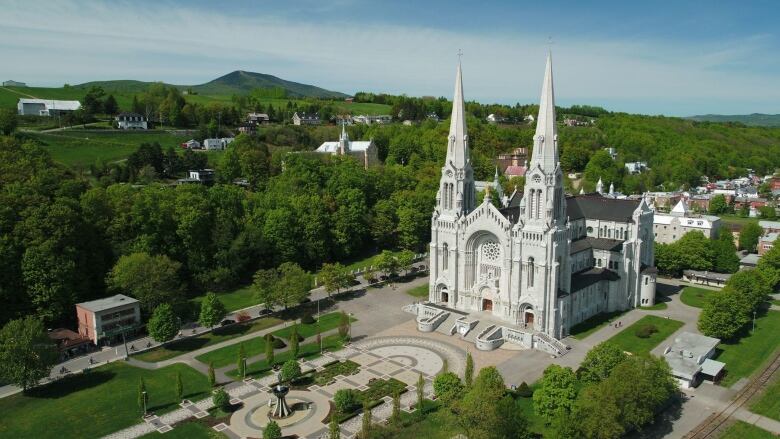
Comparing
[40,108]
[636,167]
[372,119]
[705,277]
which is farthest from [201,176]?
[636,167]

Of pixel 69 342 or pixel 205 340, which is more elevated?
pixel 69 342

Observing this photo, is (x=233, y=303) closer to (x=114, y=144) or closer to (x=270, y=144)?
(x=114, y=144)

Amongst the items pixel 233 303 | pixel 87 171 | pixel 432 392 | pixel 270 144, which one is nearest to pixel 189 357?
pixel 233 303

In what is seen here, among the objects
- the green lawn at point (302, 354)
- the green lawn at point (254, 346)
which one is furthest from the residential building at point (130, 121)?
the green lawn at point (302, 354)

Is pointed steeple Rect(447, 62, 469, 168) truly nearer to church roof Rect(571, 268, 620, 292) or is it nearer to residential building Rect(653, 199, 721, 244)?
church roof Rect(571, 268, 620, 292)

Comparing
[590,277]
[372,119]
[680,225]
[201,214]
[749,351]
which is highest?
[372,119]

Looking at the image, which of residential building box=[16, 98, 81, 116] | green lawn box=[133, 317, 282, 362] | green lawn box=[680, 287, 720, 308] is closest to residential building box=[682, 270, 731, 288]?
green lawn box=[680, 287, 720, 308]

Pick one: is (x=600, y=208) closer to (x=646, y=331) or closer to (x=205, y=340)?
(x=646, y=331)
